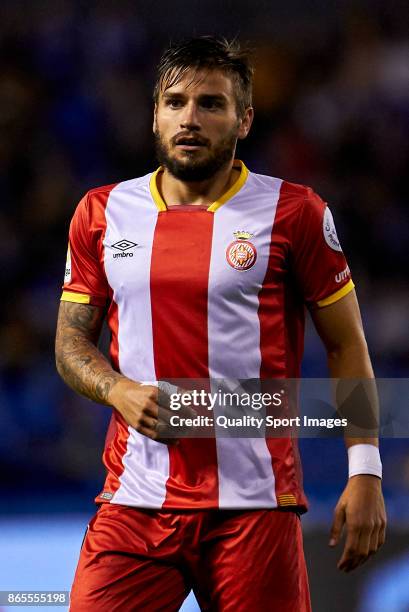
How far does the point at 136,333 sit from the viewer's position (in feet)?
8.55

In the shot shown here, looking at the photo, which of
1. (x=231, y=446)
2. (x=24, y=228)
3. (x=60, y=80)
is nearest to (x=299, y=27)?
(x=60, y=80)

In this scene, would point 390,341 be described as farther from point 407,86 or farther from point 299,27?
point 299,27

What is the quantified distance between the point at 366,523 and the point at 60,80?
4260mm

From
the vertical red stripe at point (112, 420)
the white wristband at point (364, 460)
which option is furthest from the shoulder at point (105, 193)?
the white wristband at point (364, 460)

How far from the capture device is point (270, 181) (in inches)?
110

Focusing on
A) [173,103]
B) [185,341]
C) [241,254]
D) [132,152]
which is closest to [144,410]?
[185,341]

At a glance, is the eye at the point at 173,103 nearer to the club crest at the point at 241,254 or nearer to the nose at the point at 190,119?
the nose at the point at 190,119

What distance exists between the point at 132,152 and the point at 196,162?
320 centimetres

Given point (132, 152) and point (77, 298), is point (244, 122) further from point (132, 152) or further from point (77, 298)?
point (132, 152)

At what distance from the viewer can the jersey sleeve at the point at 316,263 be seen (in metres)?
2.63

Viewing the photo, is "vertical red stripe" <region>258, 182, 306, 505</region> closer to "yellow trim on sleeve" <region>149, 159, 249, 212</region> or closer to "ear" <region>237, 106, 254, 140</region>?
"yellow trim on sleeve" <region>149, 159, 249, 212</region>

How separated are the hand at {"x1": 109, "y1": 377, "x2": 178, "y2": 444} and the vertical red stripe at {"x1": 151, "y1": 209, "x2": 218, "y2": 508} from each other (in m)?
0.11

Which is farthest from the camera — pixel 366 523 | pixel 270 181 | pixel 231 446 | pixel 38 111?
pixel 38 111

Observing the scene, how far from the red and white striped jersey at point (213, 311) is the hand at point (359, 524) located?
0.53 ft
